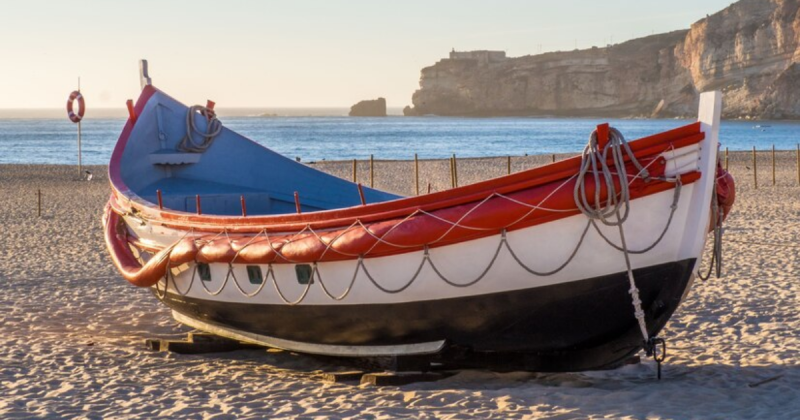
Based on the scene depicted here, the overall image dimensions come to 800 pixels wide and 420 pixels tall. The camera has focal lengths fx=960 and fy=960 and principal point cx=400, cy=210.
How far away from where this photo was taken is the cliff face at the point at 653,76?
11406 cm

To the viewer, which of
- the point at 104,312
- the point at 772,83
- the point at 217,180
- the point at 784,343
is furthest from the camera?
the point at 772,83

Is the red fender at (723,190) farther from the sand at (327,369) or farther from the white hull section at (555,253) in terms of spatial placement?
the sand at (327,369)

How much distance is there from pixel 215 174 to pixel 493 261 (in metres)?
5.15

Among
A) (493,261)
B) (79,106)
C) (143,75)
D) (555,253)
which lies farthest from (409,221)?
(79,106)

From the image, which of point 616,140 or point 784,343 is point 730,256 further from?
point 616,140

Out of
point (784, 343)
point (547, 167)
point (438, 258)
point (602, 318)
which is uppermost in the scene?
point (547, 167)

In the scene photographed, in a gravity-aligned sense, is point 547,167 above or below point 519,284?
above

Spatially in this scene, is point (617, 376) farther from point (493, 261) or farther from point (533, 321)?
point (493, 261)

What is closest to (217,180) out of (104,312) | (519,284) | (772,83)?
(104,312)

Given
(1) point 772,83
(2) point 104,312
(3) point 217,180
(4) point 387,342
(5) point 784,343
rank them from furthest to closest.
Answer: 1. (1) point 772,83
2. (3) point 217,180
3. (2) point 104,312
4. (5) point 784,343
5. (4) point 387,342

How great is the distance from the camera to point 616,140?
18.7ft

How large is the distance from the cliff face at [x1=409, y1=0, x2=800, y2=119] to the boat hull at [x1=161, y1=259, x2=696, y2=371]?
107m

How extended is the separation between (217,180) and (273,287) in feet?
12.0

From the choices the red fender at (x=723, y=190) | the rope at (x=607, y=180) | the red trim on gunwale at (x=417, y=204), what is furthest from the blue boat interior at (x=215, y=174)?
the rope at (x=607, y=180)
